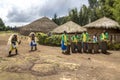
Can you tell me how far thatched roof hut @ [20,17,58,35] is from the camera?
170 ft

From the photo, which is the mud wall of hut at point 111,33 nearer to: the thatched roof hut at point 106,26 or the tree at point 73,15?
the thatched roof hut at point 106,26

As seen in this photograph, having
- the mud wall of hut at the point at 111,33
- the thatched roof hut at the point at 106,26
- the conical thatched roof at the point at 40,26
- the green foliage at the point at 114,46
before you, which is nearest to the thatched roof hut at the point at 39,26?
the conical thatched roof at the point at 40,26

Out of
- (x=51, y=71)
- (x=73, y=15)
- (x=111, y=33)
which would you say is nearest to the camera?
(x=51, y=71)

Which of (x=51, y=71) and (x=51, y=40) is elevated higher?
(x=51, y=40)

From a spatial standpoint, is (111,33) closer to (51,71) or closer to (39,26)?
(51,71)

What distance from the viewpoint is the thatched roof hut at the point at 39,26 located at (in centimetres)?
5172

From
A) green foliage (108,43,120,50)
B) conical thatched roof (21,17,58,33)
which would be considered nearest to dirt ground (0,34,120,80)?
green foliage (108,43,120,50)

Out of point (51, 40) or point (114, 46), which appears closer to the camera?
point (114, 46)

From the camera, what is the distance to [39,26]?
171 feet

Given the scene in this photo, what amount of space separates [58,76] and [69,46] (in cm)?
726

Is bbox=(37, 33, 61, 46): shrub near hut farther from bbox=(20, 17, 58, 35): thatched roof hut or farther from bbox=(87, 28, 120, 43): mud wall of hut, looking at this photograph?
bbox=(20, 17, 58, 35): thatched roof hut

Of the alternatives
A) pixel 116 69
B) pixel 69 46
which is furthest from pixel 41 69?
pixel 69 46

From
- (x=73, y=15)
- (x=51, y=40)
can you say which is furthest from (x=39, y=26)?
(x=51, y=40)

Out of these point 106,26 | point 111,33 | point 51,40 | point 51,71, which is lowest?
point 51,71
